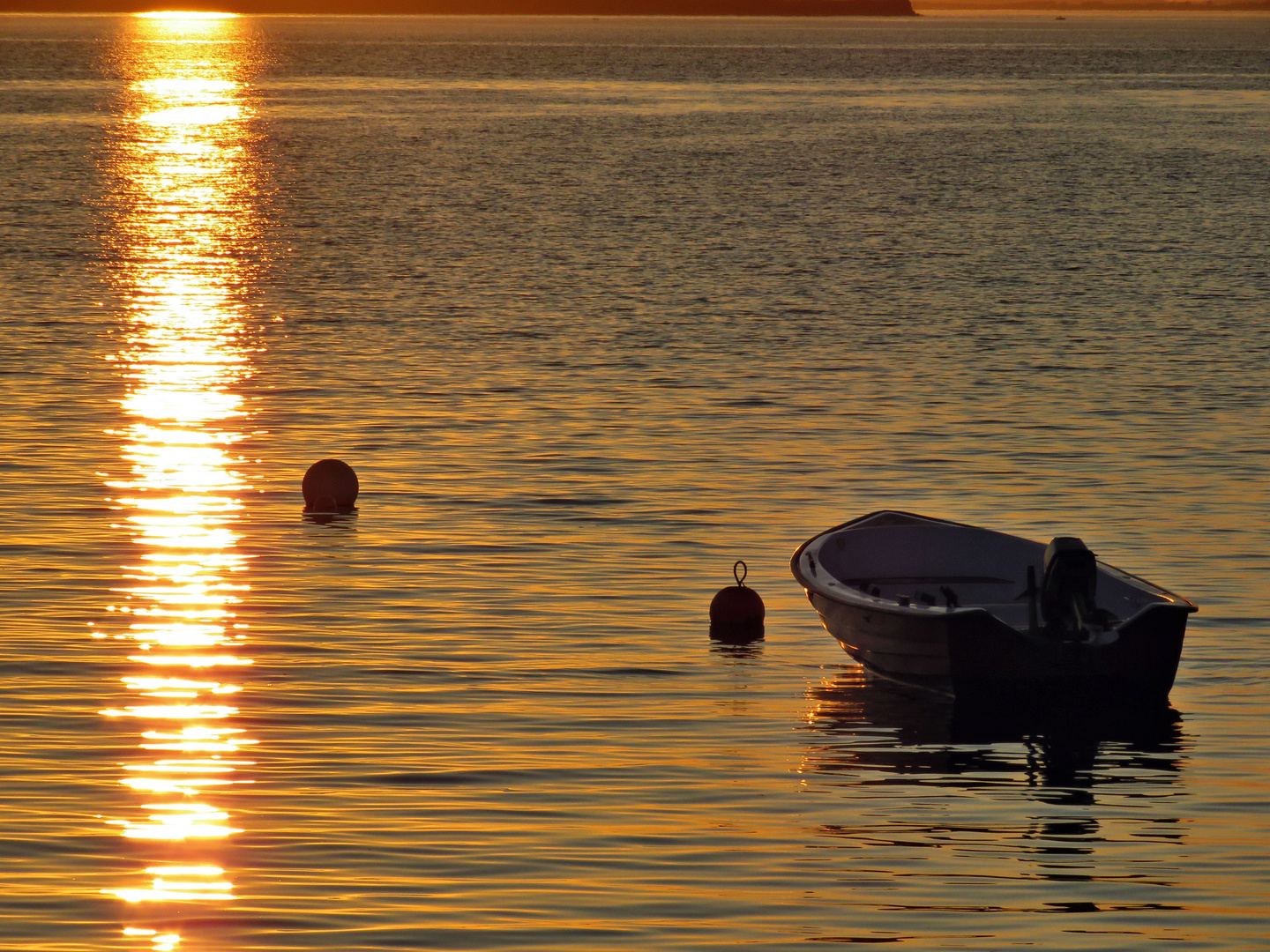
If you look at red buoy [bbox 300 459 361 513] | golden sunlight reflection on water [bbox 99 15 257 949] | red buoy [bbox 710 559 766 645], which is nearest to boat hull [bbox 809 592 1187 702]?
red buoy [bbox 710 559 766 645]

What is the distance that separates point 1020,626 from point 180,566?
30.9ft

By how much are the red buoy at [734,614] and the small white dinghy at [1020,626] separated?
58 cm

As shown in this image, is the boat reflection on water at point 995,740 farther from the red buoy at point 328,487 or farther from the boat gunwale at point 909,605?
the red buoy at point 328,487

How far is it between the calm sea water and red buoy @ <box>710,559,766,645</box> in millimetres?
204

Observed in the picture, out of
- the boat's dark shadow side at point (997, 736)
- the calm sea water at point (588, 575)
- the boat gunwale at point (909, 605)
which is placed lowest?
the boat's dark shadow side at point (997, 736)

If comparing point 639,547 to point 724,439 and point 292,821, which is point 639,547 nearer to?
point 724,439

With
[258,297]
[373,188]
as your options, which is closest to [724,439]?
[258,297]

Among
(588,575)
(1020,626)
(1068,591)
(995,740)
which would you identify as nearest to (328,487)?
(588,575)

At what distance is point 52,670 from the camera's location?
18.0 m

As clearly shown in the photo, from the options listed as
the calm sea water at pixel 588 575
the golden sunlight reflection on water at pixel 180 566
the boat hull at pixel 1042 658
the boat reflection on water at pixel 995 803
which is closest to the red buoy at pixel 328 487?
the calm sea water at pixel 588 575

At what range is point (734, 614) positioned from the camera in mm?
19938

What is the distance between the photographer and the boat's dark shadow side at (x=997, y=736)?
53.0 ft

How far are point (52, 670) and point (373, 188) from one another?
62.3m

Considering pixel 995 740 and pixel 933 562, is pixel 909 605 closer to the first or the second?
pixel 995 740
